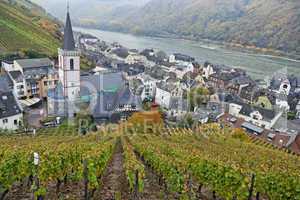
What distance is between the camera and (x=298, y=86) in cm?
6600

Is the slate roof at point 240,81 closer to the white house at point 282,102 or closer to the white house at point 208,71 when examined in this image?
the white house at point 208,71

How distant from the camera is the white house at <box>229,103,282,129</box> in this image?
42406 millimetres

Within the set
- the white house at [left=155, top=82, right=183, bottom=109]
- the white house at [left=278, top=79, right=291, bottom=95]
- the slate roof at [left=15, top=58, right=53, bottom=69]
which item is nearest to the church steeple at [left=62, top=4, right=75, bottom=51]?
the slate roof at [left=15, top=58, right=53, bottom=69]

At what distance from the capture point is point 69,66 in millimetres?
38312

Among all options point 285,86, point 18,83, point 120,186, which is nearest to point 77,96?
point 18,83

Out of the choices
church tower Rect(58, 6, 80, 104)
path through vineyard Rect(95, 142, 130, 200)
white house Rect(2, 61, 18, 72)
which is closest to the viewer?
path through vineyard Rect(95, 142, 130, 200)

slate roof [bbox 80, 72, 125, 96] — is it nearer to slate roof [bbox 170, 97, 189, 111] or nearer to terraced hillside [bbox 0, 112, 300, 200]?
slate roof [bbox 170, 97, 189, 111]

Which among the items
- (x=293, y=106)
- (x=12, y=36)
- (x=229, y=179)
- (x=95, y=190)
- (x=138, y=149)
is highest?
(x=12, y=36)

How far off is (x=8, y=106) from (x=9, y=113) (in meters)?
0.88

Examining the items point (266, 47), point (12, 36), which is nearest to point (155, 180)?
point (12, 36)

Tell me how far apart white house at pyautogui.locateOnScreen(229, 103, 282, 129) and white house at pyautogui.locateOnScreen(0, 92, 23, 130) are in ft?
104

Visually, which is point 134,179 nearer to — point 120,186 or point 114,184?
point 120,186

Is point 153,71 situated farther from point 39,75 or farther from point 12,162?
point 12,162

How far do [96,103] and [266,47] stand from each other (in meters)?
110
